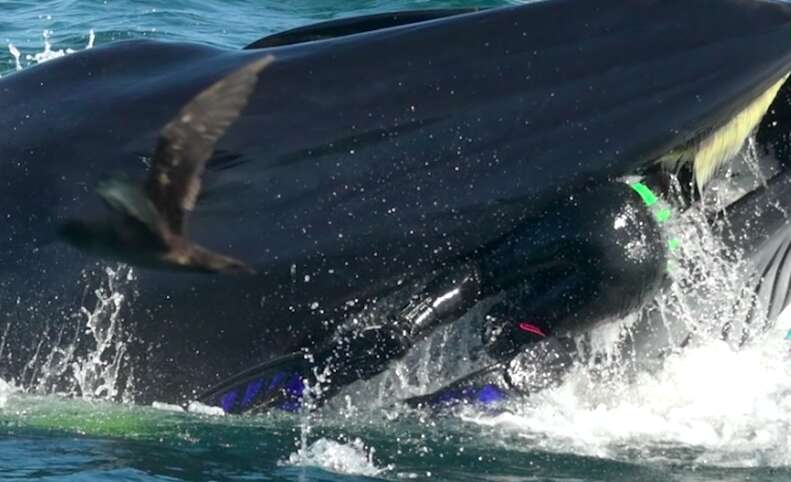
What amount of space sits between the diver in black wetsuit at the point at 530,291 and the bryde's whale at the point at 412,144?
0.07m

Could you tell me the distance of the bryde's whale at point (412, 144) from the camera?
7.09 meters

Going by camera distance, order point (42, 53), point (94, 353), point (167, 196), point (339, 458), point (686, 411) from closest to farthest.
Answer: point (167, 196), point (339, 458), point (94, 353), point (686, 411), point (42, 53)

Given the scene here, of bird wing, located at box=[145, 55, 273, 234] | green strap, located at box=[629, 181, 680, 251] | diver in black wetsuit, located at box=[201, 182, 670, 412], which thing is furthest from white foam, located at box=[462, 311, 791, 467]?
bird wing, located at box=[145, 55, 273, 234]

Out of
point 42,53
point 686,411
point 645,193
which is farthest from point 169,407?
point 42,53

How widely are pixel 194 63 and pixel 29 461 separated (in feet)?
5.68

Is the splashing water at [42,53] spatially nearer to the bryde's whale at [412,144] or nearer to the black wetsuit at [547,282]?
the bryde's whale at [412,144]

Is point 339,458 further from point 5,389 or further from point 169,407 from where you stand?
point 5,389

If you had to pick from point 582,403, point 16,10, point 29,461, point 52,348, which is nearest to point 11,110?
point 52,348

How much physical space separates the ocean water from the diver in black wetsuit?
5.8 inches

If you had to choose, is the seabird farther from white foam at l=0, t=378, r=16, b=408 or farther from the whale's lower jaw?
the whale's lower jaw

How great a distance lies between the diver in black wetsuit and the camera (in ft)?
23.0

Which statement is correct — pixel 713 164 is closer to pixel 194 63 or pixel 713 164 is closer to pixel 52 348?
pixel 194 63

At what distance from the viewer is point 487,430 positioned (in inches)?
292

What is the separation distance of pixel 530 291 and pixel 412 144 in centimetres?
74
